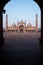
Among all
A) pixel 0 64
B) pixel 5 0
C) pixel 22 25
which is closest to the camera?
pixel 0 64

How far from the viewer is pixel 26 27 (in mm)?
66125

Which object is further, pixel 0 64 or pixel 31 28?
pixel 31 28

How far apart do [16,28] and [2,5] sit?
5145 centimetres

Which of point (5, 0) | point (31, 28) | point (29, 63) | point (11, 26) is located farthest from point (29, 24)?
point (29, 63)

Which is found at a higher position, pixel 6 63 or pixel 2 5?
pixel 2 5

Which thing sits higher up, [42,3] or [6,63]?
[42,3]

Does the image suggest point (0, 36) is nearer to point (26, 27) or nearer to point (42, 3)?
Result: point (42, 3)

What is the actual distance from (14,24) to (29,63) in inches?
2510

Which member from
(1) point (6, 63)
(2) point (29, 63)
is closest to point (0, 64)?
(1) point (6, 63)

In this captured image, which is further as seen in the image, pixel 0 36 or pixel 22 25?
pixel 22 25

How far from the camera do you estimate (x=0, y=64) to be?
5.62m

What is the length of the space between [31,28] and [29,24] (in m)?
2.69

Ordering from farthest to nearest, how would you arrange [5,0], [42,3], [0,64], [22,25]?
[22,25]
[5,0]
[42,3]
[0,64]

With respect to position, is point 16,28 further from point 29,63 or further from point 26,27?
point 29,63
